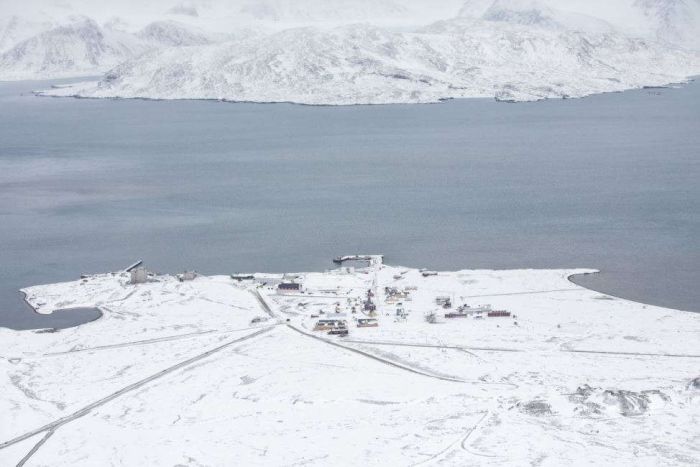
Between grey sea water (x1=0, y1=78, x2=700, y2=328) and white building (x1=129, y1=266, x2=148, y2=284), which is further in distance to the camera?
grey sea water (x1=0, y1=78, x2=700, y2=328)

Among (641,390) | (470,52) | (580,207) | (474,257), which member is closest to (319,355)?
(641,390)

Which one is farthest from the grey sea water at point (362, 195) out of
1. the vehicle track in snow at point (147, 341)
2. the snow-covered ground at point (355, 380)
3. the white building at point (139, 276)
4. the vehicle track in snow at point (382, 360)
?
the vehicle track in snow at point (382, 360)

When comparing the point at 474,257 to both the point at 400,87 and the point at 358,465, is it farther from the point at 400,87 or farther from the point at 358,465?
the point at 400,87

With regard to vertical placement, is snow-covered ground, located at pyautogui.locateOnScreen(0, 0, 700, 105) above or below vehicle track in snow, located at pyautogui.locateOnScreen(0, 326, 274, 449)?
above

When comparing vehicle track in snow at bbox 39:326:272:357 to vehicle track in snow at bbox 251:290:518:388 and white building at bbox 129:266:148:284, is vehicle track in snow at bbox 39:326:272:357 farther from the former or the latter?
white building at bbox 129:266:148:284

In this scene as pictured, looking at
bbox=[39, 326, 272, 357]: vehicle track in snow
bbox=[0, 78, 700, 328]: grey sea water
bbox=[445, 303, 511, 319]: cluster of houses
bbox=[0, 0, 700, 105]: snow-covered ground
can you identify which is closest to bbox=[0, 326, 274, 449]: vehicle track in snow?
bbox=[39, 326, 272, 357]: vehicle track in snow

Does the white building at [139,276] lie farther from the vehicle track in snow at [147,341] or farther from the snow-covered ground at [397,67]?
the snow-covered ground at [397,67]
